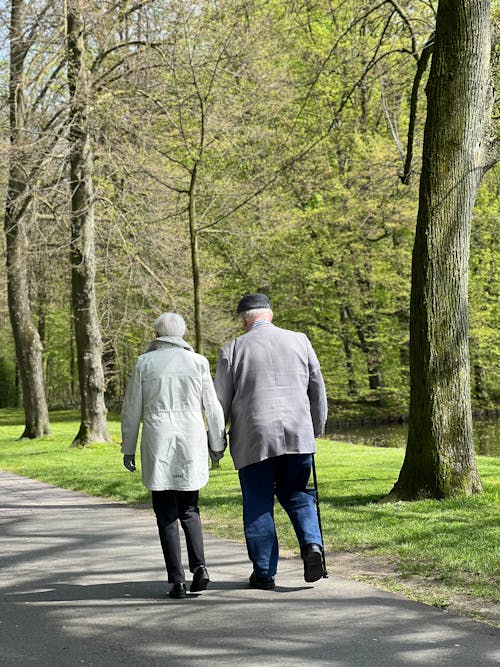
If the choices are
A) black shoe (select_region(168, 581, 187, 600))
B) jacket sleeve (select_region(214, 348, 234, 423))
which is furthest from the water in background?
black shoe (select_region(168, 581, 187, 600))

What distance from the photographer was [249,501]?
6609 mm

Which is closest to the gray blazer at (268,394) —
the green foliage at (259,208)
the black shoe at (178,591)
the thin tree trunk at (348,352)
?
the black shoe at (178,591)

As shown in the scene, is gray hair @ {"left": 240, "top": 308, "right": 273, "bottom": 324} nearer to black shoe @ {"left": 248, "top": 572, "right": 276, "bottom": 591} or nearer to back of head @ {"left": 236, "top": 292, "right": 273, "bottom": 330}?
back of head @ {"left": 236, "top": 292, "right": 273, "bottom": 330}

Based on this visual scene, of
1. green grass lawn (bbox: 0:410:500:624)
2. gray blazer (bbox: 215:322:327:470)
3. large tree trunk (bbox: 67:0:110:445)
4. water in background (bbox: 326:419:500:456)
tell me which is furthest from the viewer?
water in background (bbox: 326:419:500:456)

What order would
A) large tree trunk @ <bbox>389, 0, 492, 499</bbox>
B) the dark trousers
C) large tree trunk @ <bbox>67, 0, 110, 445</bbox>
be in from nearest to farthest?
1. the dark trousers
2. large tree trunk @ <bbox>389, 0, 492, 499</bbox>
3. large tree trunk @ <bbox>67, 0, 110, 445</bbox>

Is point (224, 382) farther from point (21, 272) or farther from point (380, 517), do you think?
point (21, 272)

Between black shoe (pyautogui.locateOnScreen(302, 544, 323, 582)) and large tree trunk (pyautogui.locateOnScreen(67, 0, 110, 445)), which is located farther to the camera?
large tree trunk (pyautogui.locateOnScreen(67, 0, 110, 445))

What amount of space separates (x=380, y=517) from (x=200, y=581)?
11.3ft

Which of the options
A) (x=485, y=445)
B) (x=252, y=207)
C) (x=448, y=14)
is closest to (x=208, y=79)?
(x=448, y=14)

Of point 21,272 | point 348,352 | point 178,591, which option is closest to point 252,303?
point 178,591

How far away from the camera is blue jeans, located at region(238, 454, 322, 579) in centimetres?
653

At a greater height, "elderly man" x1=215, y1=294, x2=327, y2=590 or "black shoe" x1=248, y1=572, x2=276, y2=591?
"elderly man" x1=215, y1=294, x2=327, y2=590

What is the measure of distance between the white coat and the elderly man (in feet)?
0.56

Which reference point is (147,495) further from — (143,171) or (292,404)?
(143,171)
